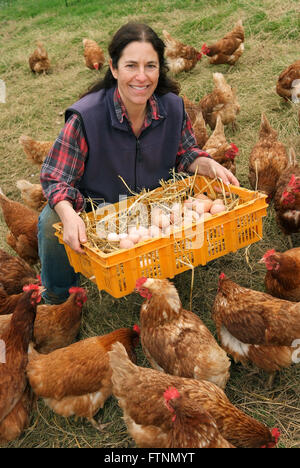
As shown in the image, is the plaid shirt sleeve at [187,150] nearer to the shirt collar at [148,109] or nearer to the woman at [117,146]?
the woman at [117,146]

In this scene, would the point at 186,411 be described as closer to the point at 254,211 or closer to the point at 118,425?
the point at 118,425

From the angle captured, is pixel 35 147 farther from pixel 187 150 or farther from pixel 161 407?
pixel 161 407

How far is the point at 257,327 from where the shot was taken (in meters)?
2.63

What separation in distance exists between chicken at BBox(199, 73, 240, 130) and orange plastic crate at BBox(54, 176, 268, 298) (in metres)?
2.72

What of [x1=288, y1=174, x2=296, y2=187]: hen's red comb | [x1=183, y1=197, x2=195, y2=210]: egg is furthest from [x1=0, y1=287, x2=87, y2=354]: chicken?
[x1=288, y1=174, x2=296, y2=187]: hen's red comb

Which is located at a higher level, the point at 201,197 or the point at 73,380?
the point at 201,197

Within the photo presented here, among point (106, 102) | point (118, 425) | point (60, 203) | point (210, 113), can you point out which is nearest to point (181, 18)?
point (210, 113)

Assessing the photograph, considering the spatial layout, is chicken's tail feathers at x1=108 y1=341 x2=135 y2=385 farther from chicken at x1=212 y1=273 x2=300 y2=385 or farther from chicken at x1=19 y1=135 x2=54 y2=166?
chicken at x1=19 y1=135 x2=54 y2=166

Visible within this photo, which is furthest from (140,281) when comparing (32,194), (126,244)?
(32,194)

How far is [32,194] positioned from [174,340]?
97.0 inches

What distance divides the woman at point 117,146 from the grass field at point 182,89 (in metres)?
0.64

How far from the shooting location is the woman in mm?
2770

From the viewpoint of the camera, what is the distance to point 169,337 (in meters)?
2.59

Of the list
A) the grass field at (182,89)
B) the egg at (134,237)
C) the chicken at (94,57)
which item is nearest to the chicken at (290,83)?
the grass field at (182,89)
